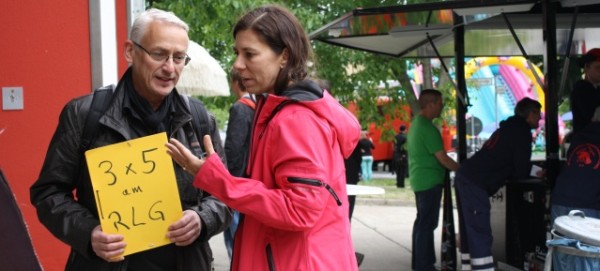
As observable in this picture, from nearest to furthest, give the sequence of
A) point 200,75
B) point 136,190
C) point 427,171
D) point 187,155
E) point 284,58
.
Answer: point 187,155, point 284,58, point 136,190, point 427,171, point 200,75

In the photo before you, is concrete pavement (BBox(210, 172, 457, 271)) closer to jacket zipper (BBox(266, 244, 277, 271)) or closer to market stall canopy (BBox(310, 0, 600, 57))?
market stall canopy (BBox(310, 0, 600, 57))

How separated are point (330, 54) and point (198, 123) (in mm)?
12274

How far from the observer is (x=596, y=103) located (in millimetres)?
8258

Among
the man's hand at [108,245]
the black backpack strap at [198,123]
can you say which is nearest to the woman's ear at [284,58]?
the black backpack strap at [198,123]

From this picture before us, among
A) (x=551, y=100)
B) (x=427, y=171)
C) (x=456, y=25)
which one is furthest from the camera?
(x=427, y=171)

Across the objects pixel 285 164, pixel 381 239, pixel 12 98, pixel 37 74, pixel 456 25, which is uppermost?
pixel 456 25

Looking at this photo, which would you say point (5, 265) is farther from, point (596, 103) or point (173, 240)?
point (596, 103)

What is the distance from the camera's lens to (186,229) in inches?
120

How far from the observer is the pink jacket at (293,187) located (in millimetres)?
2564

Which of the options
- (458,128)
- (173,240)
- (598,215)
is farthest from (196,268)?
(458,128)

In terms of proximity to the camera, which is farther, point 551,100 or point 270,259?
point 551,100

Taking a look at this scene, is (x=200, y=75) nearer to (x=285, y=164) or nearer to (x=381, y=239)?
(x=381, y=239)

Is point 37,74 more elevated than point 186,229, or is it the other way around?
point 37,74

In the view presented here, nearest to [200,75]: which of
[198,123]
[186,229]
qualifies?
[198,123]
